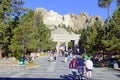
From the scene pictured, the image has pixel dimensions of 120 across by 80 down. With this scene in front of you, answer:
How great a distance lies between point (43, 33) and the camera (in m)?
91.3

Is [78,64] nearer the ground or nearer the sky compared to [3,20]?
nearer the ground

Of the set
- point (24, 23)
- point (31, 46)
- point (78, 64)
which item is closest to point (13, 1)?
point (24, 23)

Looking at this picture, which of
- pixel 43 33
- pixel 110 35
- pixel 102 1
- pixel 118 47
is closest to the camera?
pixel 118 47

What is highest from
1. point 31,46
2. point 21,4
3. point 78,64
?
point 21,4

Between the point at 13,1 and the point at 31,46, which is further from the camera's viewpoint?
the point at 31,46

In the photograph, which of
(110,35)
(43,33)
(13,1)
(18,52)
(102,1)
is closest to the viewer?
(110,35)

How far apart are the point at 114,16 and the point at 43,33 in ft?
150

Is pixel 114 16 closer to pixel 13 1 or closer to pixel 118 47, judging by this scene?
pixel 118 47

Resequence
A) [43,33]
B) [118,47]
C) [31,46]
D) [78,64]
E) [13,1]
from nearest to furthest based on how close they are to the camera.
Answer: [78,64] < [118,47] < [13,1] < [31,46] < [43,33]

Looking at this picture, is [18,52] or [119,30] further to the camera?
[18,52]

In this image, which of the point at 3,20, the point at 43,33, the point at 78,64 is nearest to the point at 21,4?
the point at 3,20

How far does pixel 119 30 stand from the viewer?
42438 mm

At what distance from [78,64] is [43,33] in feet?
219

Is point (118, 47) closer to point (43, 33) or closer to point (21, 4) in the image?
point (21, 4)
